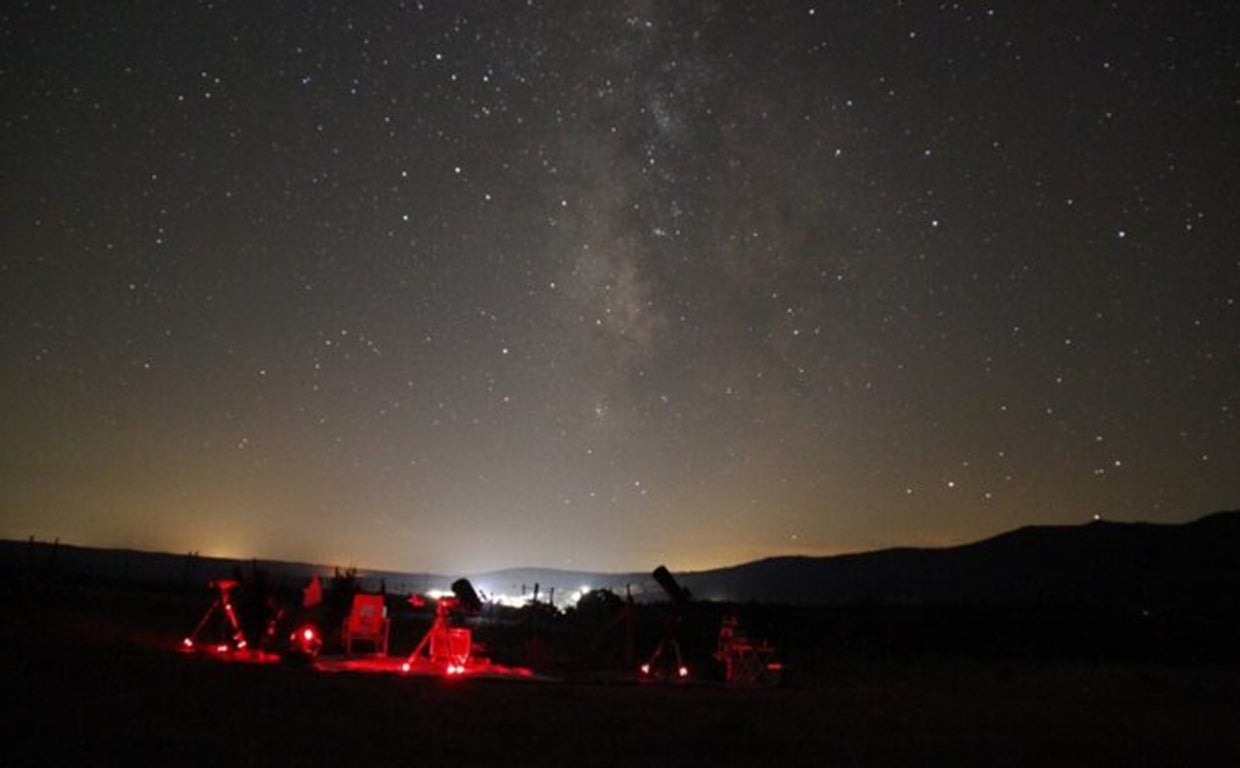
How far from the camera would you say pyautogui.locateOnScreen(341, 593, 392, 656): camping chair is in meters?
16.3

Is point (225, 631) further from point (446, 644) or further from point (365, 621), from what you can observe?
point (446, 644)

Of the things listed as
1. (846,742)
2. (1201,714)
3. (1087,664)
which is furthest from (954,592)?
(846,742)

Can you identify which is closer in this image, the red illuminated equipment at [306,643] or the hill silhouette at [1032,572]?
the red illuminated equipment at [306,643]

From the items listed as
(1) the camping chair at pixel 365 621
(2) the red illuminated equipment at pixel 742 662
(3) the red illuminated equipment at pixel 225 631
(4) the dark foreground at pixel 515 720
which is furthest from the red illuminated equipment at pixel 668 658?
(3) the red illuminated equipment at pixel 225 631

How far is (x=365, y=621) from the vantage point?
16.5m

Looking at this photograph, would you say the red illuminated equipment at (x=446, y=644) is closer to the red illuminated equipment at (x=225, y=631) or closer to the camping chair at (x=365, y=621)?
the camping chair at (x=365, y=621)

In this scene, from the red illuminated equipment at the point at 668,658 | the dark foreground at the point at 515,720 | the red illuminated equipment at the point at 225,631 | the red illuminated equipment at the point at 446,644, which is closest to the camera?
the dark foreground at the point at 515,720

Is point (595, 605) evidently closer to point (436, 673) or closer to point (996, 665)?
point (996, 665)

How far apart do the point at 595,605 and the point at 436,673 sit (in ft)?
72.8

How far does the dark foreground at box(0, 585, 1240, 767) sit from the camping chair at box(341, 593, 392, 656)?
2.52 m

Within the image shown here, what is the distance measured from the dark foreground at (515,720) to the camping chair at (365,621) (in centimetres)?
252

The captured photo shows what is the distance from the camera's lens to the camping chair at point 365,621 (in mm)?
16344

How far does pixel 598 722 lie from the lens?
34.6ft

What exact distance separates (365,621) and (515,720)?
703 cm
